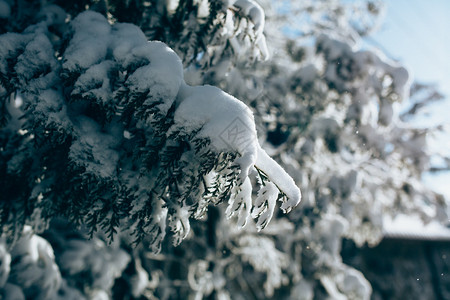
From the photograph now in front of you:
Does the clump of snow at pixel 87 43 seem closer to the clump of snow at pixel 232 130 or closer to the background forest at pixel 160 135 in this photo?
the background forest at pixel 160 135

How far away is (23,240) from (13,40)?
171cm

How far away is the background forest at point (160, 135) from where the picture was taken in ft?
4.24

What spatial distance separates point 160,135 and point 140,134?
22 centimetres

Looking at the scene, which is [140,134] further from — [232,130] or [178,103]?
[232,130]

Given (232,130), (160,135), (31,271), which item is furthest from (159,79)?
Answer: (31,271)

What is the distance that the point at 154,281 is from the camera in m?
4.48

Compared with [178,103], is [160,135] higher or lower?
lower

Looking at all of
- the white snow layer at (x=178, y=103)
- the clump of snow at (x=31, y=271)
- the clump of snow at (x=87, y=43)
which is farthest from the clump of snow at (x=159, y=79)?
the clump of snow at (x=31, y=271)

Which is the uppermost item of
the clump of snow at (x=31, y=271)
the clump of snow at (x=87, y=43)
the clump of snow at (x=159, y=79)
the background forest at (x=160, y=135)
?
the clump of snow at (x=159, y=79)

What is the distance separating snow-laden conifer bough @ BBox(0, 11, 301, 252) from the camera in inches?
48.4

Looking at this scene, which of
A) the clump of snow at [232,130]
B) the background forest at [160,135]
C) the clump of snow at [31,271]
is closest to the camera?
the clump of snow at [232,130]

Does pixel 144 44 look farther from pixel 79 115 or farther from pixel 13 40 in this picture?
pixel 13 40

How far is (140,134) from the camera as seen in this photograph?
152 cm

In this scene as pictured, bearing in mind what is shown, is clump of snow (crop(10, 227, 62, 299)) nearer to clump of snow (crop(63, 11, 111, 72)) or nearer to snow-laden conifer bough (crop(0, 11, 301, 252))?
snow-laden conifer bough (crop(0, 11, 301, 252))
